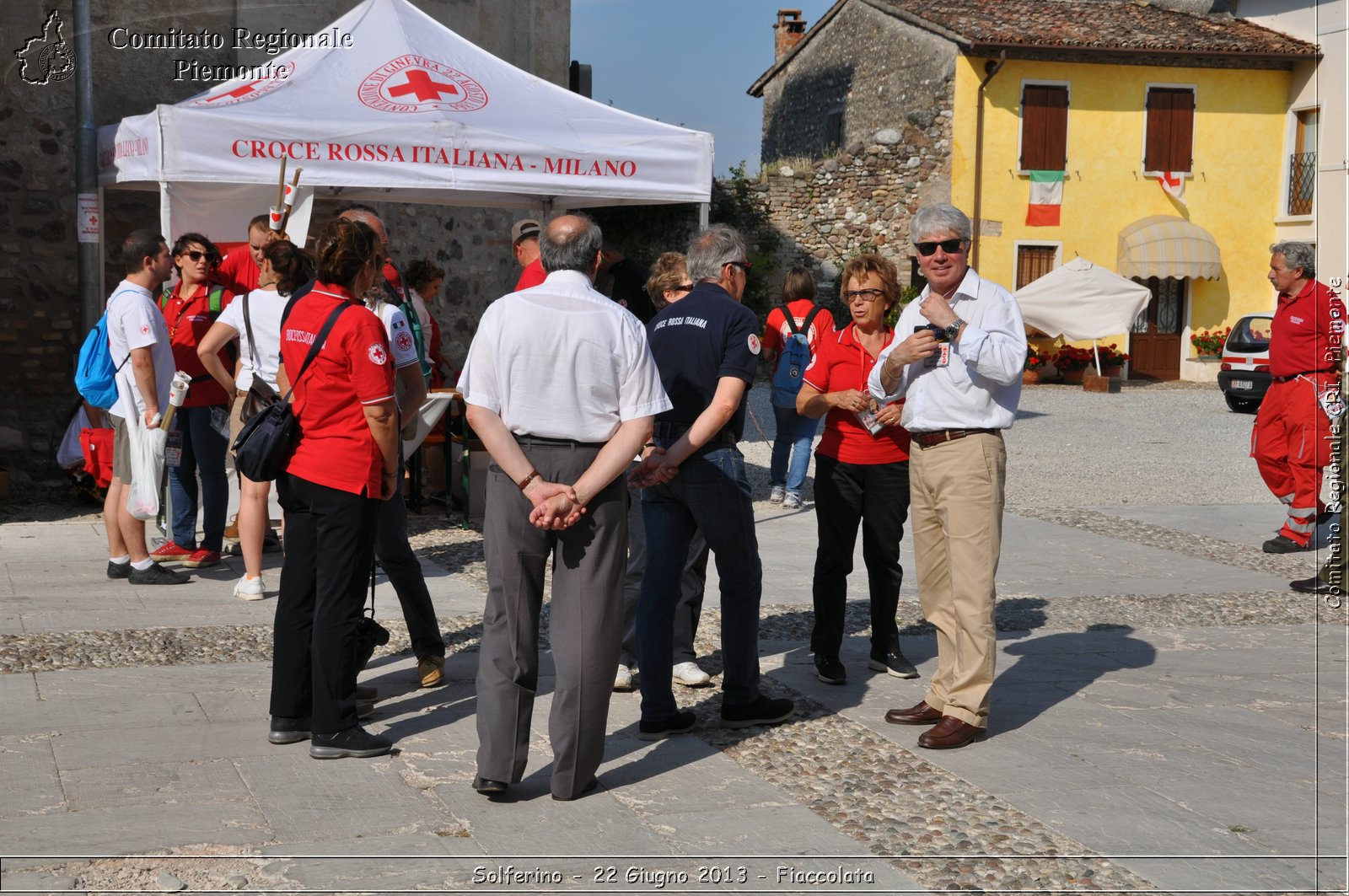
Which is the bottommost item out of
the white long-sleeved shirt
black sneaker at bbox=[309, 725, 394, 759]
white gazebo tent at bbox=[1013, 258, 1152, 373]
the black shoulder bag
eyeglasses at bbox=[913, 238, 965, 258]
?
black sneaker at bbox=[309, 725, 394, 759]

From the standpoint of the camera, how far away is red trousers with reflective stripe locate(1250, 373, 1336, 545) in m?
8.52

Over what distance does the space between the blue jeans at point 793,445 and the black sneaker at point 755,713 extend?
533 centimetres

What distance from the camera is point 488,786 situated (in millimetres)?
3961

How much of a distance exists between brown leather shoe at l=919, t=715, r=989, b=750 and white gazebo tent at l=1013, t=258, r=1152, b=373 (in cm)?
2150

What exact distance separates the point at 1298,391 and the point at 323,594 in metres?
6.75

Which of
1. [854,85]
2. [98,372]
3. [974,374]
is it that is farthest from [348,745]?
[854,85]

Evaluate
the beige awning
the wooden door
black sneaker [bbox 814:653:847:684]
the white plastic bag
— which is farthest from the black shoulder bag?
the wooden door

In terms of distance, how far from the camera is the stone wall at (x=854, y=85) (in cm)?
2753

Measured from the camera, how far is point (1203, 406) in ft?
71.9

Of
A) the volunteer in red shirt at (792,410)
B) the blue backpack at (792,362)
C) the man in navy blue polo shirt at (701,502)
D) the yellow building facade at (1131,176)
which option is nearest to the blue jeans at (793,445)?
the volunteer in red shirt at (792,410)

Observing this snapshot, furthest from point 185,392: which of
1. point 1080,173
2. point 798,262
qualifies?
point 1080,173

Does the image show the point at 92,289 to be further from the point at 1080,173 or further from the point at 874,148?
the point at 1080,173

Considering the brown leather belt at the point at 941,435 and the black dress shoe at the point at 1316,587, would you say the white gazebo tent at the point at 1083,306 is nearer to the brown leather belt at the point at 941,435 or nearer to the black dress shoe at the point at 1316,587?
the black dress shoe at the point at 1316,587

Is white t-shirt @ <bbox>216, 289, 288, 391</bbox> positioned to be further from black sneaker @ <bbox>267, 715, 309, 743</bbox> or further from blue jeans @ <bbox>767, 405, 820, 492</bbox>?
blue jeans @ <bbox>767, 405, 820, 492</bbox>
